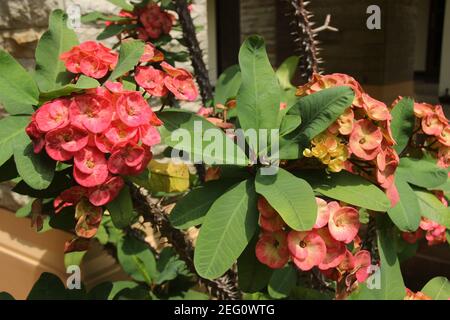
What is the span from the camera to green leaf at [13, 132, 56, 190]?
0.65 m

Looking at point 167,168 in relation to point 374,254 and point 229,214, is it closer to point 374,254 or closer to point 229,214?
point 229,214

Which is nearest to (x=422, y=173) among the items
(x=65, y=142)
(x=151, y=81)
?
(x=151, y=81)

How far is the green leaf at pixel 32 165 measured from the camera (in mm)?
649

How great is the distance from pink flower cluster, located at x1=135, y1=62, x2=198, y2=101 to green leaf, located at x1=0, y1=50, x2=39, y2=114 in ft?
0.56

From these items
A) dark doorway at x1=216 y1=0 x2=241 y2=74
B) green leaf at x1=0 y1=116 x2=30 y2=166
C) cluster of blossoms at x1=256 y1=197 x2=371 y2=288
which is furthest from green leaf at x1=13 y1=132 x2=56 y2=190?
dark doorway at x1=216 y1=0 x2=241 y2=74

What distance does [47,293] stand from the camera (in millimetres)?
1037

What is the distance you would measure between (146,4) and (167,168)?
521mm

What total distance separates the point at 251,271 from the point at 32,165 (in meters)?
0.37

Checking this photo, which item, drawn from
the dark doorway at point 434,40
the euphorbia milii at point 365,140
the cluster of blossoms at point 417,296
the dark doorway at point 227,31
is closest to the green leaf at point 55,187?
the euphorbia milii at point 365,140

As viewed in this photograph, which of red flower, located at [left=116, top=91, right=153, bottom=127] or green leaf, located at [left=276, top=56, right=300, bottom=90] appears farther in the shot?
green leaf, located at [left=276, top=56, right=300, bottom=90]

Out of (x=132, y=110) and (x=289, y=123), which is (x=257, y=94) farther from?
(x=132, y=110)

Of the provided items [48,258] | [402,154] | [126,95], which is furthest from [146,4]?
[48,258]

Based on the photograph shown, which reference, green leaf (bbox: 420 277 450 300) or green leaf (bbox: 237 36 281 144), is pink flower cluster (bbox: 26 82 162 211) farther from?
green leaf (bbox: 420 277 450 300)
